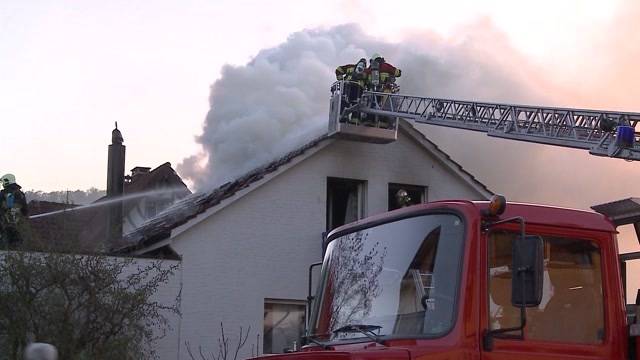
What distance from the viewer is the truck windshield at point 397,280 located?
4.63 m

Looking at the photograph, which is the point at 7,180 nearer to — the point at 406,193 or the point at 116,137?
the point at 116,137

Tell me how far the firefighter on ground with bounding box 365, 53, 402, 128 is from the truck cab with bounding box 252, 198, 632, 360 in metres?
11.3

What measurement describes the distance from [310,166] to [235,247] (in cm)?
207

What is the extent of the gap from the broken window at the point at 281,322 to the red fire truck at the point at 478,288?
374 inches

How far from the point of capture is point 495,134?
43.1 ft

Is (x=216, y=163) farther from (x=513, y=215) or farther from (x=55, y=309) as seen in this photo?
(x=513, y=215)

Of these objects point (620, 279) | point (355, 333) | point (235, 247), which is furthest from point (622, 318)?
point (235, 247)

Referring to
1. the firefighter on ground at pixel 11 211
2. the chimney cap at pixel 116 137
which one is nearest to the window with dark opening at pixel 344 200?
the chimney cap at pixel 116 137

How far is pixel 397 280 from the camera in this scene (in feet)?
16.3

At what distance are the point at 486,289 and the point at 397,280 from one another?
22.2 inches

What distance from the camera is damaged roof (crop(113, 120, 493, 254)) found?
14.6m

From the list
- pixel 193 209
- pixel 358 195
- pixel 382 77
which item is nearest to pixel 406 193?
pixel 358 195

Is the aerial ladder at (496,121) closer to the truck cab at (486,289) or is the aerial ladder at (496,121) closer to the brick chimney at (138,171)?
the truck cab at (486,289)

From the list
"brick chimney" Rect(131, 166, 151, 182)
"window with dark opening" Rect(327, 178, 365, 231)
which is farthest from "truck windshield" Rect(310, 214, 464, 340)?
"brick chimney" Rect(131, 166, 151, 182)
